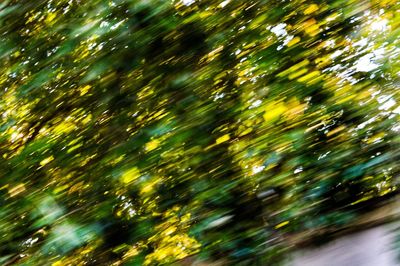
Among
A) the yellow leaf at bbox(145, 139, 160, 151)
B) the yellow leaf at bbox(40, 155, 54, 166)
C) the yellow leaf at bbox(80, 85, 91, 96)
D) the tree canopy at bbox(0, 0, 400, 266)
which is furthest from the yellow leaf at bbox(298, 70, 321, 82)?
the yellow leaf at bbox(40, 155, 54, 166)

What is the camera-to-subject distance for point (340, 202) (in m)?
2.14

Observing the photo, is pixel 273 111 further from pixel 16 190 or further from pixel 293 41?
pixel 16 190

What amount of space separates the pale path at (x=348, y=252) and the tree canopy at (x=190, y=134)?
131 millimetres

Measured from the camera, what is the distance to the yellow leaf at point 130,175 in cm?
203

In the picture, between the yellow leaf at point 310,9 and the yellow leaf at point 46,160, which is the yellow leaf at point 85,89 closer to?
the yellow leaf at point 46,160

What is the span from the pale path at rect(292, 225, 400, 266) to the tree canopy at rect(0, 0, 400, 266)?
131mm

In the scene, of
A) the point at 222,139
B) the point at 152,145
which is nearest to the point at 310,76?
the point at 222,139

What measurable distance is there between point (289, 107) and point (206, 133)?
0.44m

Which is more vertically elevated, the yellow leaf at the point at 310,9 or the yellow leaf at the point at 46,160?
the yellow leaf at the point at 46,160

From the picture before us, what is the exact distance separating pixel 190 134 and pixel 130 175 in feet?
1.16

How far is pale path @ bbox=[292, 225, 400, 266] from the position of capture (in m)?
2.12

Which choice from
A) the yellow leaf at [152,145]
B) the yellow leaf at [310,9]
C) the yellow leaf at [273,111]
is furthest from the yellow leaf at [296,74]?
the yellow leaf at [152,145]

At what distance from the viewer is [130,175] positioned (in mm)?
2039

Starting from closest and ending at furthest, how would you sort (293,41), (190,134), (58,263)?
1. (190,134)
2. (58,263)
3. (293,41)
